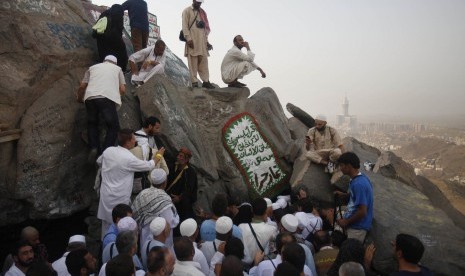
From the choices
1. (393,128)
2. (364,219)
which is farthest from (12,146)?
(393,128)

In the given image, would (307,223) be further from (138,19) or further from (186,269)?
(138,19)

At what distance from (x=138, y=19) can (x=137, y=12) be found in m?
0.17

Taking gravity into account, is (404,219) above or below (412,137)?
above

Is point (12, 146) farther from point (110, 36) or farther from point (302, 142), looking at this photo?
point (302, 142)

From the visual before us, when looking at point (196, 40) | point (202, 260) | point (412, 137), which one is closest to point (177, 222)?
point (202, 260)

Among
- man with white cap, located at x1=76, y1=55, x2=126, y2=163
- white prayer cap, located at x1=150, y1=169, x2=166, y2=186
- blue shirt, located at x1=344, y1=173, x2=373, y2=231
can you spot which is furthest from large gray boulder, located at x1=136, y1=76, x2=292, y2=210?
Result: blue shirt, located at x1=344, y1=173, x2=373, y2=231

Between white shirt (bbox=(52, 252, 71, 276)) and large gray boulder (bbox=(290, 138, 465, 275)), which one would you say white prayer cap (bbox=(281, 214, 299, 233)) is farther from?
white shirt (bbox=(52, 252, 71, 276))

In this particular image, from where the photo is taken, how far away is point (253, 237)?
14.2 ft

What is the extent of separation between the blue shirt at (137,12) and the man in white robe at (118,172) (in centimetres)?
450

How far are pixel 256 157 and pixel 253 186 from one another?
837 mm

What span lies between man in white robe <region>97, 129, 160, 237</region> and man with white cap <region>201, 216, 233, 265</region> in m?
1.70

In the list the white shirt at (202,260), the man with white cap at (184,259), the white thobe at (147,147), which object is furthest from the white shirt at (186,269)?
the white thobe at (147,147)

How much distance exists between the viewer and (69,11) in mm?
8125

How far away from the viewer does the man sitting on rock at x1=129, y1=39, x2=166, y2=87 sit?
786 centimetres
